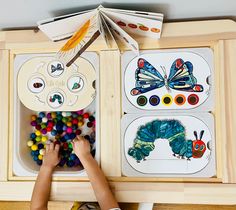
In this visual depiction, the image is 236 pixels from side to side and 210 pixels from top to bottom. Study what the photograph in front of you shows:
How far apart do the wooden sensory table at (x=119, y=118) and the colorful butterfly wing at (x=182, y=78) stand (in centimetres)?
5

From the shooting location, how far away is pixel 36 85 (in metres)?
1.01

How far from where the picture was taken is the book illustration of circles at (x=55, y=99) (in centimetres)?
100

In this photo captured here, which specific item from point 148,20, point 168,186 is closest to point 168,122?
point 168,186

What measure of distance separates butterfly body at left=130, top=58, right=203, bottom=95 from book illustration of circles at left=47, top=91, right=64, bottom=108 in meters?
0.21

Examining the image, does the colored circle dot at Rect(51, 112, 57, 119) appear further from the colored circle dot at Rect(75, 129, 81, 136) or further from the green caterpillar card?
the green caterpillar card

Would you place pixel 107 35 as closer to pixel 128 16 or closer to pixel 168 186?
pixel 128 16

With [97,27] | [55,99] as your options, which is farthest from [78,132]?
[97,27]

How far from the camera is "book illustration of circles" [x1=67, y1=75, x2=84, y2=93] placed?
100cm

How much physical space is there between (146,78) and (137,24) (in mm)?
153

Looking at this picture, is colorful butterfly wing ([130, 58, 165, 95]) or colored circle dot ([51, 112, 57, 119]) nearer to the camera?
colorful butterfly wing ([130, 58, 165, 95])

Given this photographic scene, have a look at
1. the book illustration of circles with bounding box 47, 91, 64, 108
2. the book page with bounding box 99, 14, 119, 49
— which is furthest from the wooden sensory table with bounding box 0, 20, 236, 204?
the book illustration of circles with bounding box 47, 91, 64, 108

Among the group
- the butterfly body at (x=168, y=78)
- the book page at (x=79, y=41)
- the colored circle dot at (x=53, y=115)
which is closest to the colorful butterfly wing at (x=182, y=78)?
the butterfly body at (x=168, y=78)

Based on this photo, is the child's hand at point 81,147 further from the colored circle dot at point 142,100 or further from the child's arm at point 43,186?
the colored circle dot at point 142,100

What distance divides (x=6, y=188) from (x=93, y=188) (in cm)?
26
